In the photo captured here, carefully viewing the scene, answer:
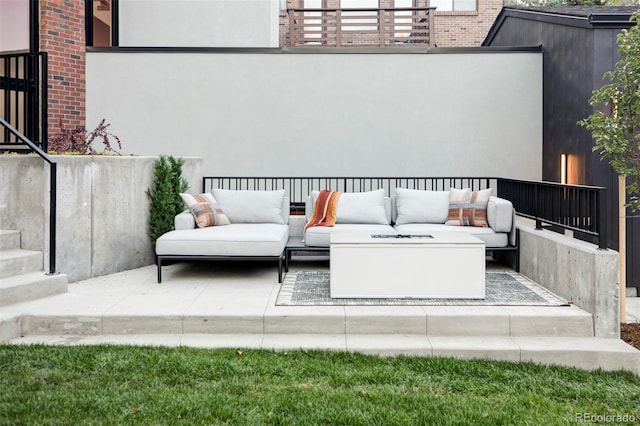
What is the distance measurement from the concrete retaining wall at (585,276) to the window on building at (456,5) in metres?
10.7

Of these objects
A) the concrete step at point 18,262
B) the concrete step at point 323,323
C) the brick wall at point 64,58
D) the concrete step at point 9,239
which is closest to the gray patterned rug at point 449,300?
the concrete step at point 323,323

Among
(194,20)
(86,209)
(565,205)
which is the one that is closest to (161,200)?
(86,209)

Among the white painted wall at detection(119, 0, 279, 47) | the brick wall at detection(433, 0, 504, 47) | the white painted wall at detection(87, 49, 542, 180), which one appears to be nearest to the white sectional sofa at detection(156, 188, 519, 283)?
the white painted wall at detection(87, 49, 542, 180)

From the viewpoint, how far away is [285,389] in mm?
3059

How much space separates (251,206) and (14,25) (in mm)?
4723

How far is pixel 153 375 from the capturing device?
3236 mm

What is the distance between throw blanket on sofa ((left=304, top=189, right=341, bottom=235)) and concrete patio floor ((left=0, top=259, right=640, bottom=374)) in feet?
6.54

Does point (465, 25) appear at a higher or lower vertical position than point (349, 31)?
higher

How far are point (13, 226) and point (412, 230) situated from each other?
410cm

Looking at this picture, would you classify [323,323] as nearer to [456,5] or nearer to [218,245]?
[218,245]

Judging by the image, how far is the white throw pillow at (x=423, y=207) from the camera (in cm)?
660

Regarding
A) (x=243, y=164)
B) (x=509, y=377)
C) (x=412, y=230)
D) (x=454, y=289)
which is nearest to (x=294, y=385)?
(x=509, y=377)

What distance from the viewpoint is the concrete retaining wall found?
4059 millimetres

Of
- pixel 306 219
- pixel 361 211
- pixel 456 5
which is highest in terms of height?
pixel 456 5
